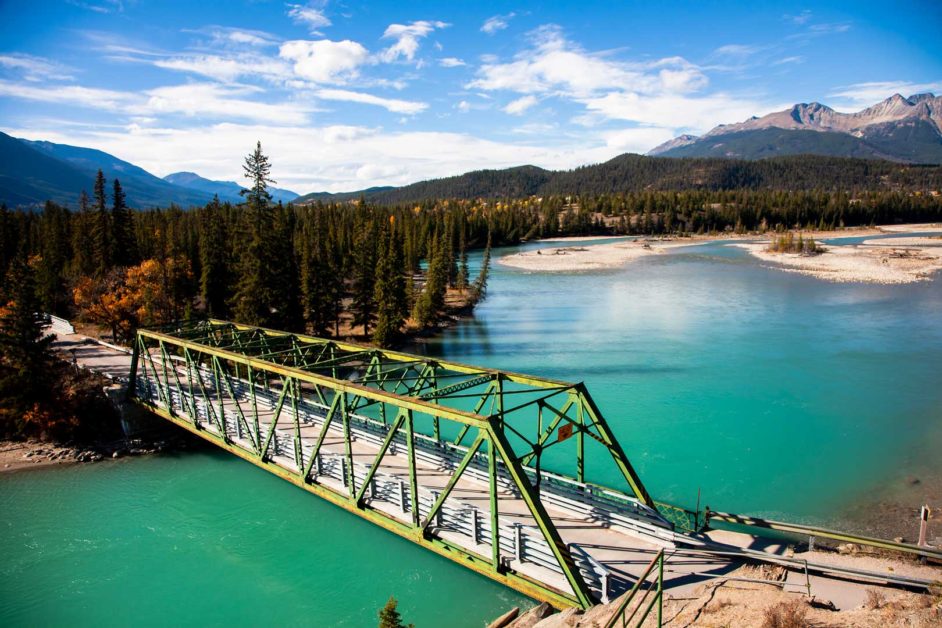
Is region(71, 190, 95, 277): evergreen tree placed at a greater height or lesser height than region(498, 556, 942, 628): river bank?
greater

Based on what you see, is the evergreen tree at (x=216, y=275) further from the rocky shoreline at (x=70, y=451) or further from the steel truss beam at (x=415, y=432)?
the rocky shoreline at (x=70, y=451)

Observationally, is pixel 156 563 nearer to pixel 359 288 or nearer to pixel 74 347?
pixel 74 347

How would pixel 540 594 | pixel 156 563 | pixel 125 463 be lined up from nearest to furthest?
pixel 540 594, pixel 156 563, pixel 125 463

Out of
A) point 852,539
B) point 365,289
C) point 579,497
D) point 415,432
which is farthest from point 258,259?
point 852,539

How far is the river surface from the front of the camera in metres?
16.3

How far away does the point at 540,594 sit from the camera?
36.8 ft

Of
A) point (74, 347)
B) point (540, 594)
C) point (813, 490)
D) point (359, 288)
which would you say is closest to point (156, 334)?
point (74, 347)

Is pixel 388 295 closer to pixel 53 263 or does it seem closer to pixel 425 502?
pixel 425 502

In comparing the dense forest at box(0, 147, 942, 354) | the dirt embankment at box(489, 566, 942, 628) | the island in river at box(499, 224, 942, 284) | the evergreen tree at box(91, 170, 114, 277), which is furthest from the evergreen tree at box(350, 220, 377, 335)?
the island in river at box(499, 224, 942, 284)

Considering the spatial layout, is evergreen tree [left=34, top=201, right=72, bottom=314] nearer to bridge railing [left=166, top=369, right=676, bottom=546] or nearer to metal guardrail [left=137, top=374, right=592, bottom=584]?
metal guardrail [left=137, top=374, right=592, bottom=584]

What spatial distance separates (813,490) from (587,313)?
3486 cm

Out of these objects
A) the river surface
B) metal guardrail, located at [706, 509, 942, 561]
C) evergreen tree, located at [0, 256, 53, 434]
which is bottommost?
the river surface

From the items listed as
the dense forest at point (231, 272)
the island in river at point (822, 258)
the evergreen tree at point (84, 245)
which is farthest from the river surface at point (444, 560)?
the island in river at point (822, 258)

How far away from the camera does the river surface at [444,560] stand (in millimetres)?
16297
